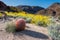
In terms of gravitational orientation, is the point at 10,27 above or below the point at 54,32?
below

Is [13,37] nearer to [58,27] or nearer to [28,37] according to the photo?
[28,37]

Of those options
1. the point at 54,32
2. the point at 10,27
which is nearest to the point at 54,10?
the point at 10,27

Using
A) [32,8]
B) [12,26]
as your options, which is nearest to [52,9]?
[32,8]

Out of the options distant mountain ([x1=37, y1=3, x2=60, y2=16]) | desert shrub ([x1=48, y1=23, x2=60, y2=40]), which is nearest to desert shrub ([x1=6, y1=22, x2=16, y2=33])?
desert shrub ([x1=48, y1=23, x2=60, y2=40])

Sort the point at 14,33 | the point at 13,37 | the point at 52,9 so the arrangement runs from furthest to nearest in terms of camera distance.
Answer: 1. the point at 52,9
2. the point at 14,33
3. the point at 13,37

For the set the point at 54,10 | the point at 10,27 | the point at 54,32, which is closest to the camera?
the point at 54,32

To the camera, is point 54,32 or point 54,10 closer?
point 54,32

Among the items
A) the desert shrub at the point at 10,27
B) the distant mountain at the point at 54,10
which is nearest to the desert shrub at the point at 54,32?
the desert shrub at the point at 10,27

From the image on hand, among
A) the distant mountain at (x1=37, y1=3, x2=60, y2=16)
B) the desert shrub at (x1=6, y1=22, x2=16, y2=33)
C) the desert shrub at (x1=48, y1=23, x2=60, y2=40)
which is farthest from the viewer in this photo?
the distant mountain at (x1=37, y1=3, x2=60, y2=16)

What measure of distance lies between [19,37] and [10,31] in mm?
1869

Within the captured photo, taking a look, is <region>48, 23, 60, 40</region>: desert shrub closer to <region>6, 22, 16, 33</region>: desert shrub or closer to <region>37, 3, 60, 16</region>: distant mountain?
<region>6, 22, 16, 33</region>: desert shrub

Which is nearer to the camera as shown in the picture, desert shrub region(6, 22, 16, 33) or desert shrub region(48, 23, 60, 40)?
desert shrub region(48, 23, 60, 40)

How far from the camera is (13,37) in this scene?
14.8 m

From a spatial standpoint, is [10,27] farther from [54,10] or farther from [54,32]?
[54,10]
